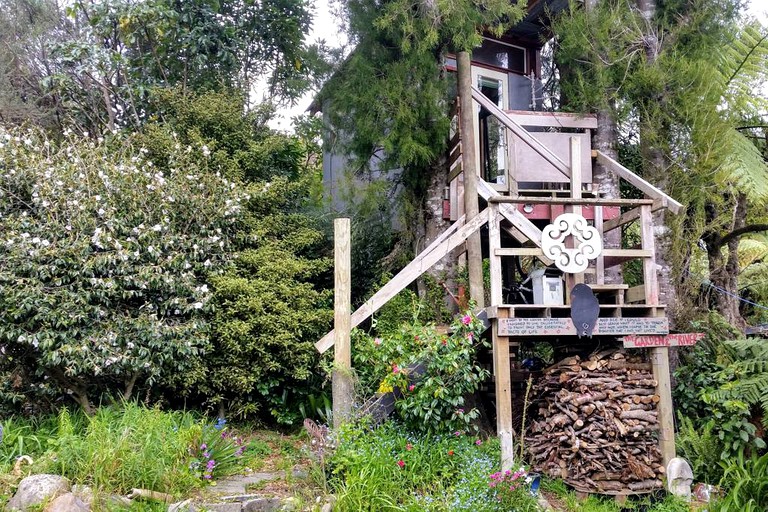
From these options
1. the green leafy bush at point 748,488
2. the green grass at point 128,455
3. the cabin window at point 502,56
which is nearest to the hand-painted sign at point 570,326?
the green leafy bush at point 748,488

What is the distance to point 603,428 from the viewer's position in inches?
239

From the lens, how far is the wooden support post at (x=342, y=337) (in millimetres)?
6136

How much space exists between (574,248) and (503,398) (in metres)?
1.68

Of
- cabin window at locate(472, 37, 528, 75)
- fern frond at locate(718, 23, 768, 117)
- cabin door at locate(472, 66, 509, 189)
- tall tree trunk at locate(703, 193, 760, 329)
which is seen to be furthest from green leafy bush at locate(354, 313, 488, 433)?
cabin window at locate(472, 37, 528, 75)

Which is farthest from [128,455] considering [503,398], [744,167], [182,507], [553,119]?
[744,167]

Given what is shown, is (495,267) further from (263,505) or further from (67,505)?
(67,505)

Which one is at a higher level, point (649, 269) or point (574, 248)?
point (574, 248)

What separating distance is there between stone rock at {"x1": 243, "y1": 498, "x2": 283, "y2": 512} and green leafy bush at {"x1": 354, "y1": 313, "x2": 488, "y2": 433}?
138 cm

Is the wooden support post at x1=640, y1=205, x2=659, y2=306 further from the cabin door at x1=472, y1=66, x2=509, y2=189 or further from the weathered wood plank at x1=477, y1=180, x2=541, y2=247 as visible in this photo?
the cabin door at x1=472, y1=66, x2=509, y2=189

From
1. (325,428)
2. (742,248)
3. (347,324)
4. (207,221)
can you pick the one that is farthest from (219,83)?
(742,248)

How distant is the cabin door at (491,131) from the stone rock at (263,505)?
5528mm

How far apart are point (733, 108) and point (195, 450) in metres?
7.68

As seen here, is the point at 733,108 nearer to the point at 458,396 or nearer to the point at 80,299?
the point at 458,396

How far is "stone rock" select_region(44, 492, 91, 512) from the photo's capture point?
4930 mm
